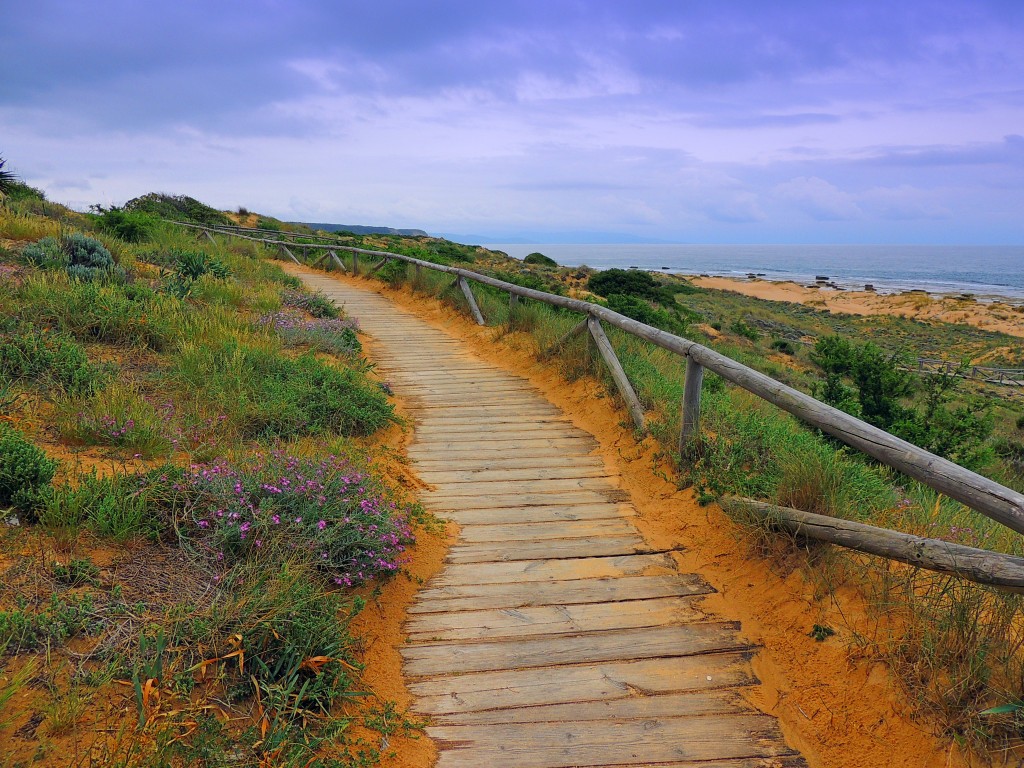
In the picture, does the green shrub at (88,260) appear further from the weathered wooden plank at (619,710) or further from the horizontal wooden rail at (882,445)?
the weathered wooden plank at (619,710)

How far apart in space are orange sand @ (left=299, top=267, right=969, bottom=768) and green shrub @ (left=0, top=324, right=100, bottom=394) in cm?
307

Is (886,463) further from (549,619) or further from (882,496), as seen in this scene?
(549,619)

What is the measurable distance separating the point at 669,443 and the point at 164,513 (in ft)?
12.0

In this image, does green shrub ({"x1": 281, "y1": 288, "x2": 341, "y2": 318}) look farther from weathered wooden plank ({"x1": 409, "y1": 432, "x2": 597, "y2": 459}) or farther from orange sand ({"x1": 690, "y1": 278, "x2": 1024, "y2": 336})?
orange sand ({"x1": 690, "y1": 278, "x2": 1024, "y2": 336})

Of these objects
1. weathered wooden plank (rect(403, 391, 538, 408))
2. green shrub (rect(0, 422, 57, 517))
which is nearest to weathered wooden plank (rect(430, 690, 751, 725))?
green shrub (rect(0, 422, 57, 517))

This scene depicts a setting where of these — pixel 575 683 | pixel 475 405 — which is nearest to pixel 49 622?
pixel 575 683

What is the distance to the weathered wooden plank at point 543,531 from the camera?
4.30m

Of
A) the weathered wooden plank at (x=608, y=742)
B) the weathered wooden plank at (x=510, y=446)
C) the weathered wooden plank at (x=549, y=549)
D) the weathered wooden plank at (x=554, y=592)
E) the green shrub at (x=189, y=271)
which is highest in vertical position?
the green shrub at (x=189, y=271)

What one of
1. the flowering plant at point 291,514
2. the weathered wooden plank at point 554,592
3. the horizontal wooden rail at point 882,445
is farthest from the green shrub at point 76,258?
the horizontal wooden rail at point 882,445

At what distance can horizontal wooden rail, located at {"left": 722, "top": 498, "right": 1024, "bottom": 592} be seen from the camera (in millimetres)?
2285

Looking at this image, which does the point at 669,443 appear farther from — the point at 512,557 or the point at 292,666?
the point at 292,666

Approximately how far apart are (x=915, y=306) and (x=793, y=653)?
47318 millimetres

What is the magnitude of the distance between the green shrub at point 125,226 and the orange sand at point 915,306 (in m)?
39.2

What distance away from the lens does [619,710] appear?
2.81 meters
